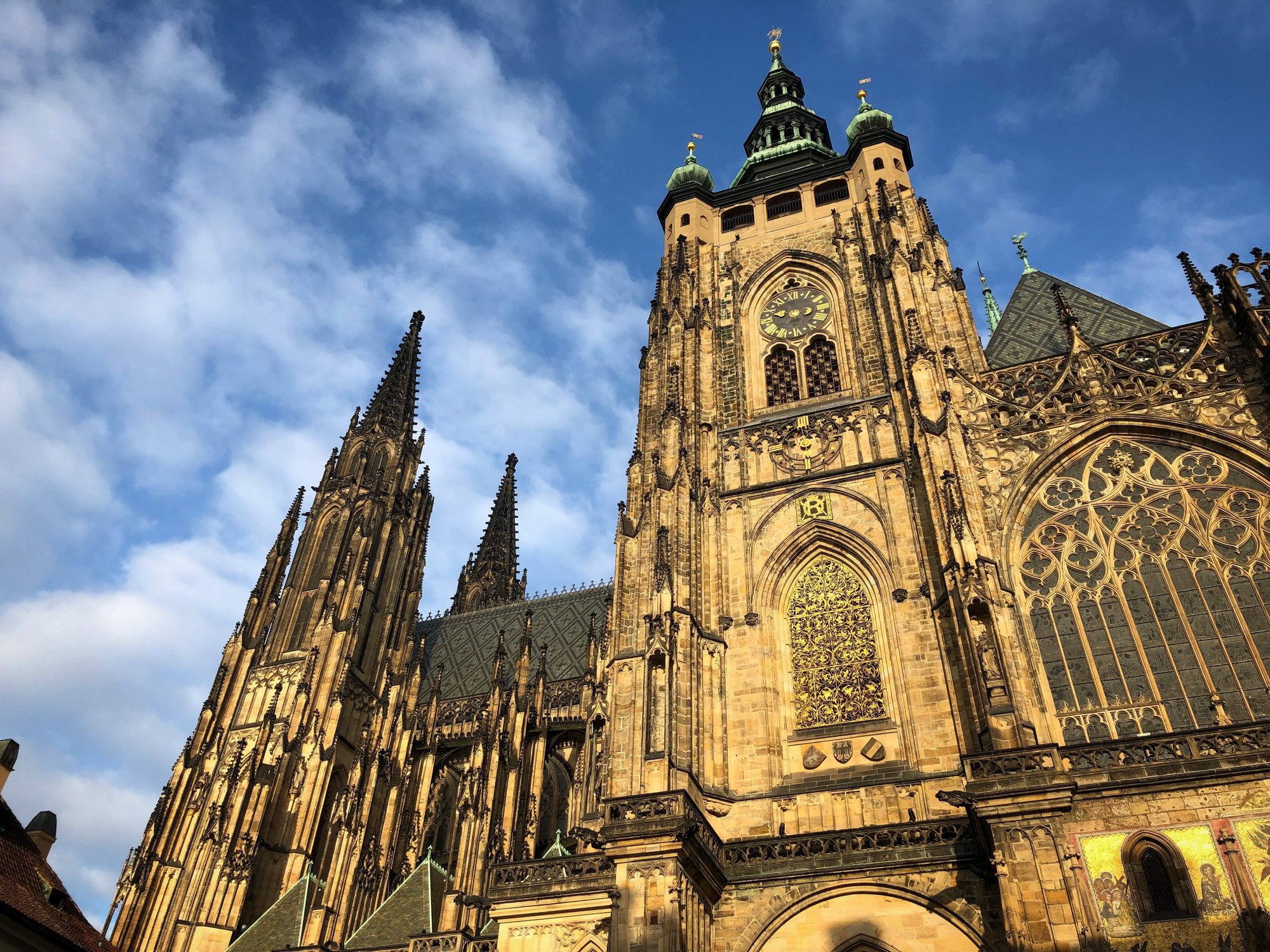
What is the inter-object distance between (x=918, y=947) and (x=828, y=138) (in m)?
28.3

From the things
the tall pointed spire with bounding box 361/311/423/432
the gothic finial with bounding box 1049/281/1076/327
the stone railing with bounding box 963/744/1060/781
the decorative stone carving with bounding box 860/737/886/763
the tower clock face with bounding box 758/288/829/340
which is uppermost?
the tall pointed spire with bounding box 361/311/423/432

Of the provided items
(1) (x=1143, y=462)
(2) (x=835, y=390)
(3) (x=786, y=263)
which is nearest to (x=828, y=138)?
(3) (x=786, y=263)

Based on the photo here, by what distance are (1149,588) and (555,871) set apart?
11495 mm

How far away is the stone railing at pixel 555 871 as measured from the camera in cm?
1708

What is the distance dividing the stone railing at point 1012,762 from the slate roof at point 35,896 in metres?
14.1

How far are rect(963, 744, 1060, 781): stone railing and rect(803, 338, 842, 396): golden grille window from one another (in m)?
11.1

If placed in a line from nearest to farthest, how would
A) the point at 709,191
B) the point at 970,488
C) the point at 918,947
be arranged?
the point at 918,947 < the point at 970,488 < the point at 709,191

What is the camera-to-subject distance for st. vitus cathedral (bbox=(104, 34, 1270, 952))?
1352 cm

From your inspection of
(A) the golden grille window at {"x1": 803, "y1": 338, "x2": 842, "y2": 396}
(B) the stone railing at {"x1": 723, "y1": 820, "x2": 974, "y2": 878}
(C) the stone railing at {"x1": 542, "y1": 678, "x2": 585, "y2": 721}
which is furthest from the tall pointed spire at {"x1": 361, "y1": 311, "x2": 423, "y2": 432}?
(B) the stone railing at {"x1": 723, "y1": 820, "x2": 974, "y2": 878}

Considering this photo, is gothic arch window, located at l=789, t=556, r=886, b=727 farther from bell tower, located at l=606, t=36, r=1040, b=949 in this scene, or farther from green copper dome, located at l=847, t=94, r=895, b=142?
green copper dome, located at l=847, t=94, r=895, b=142

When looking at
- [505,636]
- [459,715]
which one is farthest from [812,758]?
[505,636]

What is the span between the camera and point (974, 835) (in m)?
14.2

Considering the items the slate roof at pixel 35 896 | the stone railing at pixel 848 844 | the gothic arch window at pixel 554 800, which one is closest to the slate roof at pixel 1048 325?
the stone railing at pixel 848 844

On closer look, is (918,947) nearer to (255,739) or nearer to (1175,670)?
(1175,670)
